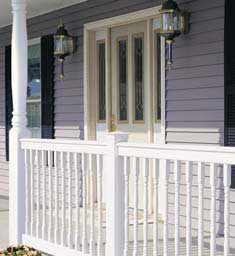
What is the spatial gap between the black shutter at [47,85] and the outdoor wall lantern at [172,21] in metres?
2.52

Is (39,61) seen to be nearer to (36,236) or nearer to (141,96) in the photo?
(141,96)

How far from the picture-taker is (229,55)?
5227 millimetres

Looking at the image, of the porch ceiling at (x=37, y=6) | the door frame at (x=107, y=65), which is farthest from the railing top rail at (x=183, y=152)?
the porch ceiling at (x=37, y=6)

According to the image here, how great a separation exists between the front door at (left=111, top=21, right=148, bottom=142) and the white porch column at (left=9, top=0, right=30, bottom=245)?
1.50 meters

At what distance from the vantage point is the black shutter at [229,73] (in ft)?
17.0

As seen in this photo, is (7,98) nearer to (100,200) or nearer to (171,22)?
(171,22)

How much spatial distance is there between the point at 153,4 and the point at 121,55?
0.88 m

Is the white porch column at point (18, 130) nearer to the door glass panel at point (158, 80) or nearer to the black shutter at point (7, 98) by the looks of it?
the door glass panel at point (158, 80)

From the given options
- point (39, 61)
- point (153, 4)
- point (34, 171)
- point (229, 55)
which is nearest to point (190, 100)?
point (229, 55)

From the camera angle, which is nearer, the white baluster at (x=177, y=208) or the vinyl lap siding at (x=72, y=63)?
the white baluster at (x=177, y=208)

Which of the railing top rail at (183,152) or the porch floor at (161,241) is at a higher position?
the railing top rail at (183,152)

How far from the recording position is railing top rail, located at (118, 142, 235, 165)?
325 centimetres

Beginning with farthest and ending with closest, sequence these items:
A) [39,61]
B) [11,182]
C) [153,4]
Result: 1. [39,61]
2. [153,4]
3. [11,182]

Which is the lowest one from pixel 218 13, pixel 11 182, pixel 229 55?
pixel 11 182
